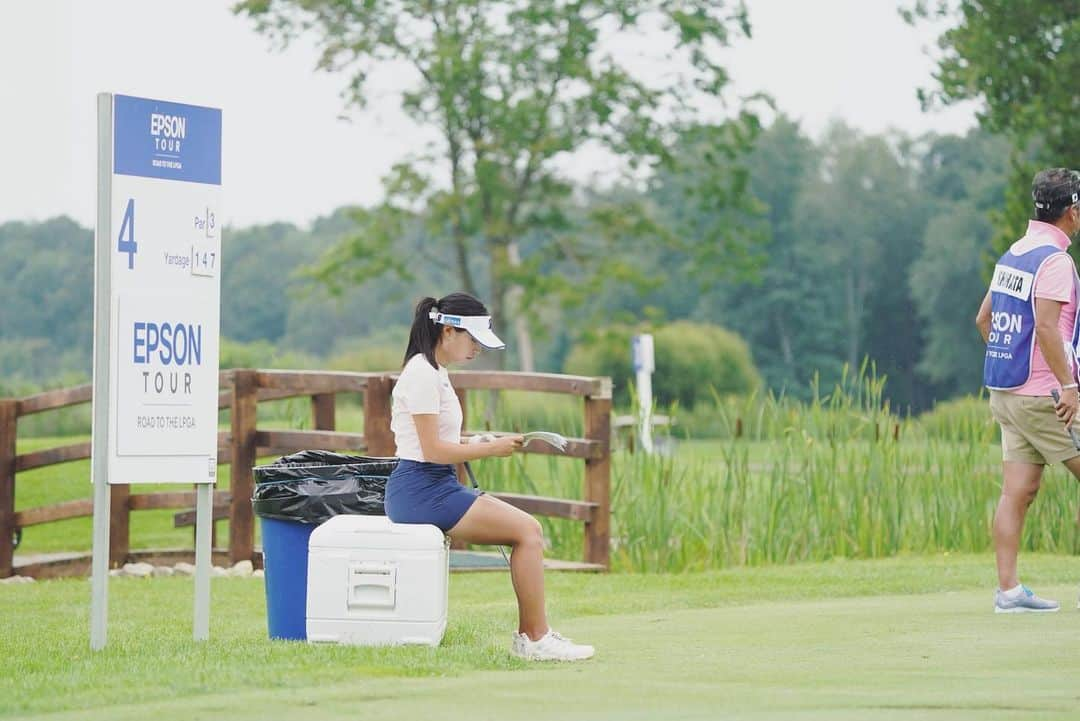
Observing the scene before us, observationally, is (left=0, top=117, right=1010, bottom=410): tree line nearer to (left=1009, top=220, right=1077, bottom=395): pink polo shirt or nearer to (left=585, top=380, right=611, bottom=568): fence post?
(left=585, top=380, right=611, bottom=568): fence post

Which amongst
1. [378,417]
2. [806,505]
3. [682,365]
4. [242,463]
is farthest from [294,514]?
[682,365]

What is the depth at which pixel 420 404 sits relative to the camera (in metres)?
6.35

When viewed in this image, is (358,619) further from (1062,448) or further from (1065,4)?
(1065,4)

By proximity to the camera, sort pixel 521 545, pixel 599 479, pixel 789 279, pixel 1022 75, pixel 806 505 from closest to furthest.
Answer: pixel 521 545 → pixel 599 479 → pixel 806 505 → pixel 1022 75 → pixel 789 279

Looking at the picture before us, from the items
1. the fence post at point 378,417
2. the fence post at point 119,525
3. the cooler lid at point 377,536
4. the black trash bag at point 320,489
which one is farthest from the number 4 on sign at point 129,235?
the fence post at point 119,525

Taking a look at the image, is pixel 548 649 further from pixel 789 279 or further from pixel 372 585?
pixel 789 279

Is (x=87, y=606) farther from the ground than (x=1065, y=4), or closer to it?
closer to it

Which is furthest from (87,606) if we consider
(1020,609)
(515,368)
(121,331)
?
(515,368)

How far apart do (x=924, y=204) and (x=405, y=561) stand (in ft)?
224

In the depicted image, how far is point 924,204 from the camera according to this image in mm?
72312

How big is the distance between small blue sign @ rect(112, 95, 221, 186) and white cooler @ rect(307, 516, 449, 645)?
1593 mm

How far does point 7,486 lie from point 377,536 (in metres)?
6.36

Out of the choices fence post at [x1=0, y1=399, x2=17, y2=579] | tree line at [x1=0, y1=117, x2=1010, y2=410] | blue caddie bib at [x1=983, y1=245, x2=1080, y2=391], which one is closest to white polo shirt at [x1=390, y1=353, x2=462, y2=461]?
blue caddie bib at [x1=983, y1=245, x2=1080, y2=391]

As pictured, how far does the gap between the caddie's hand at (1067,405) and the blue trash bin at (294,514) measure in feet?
9.43
